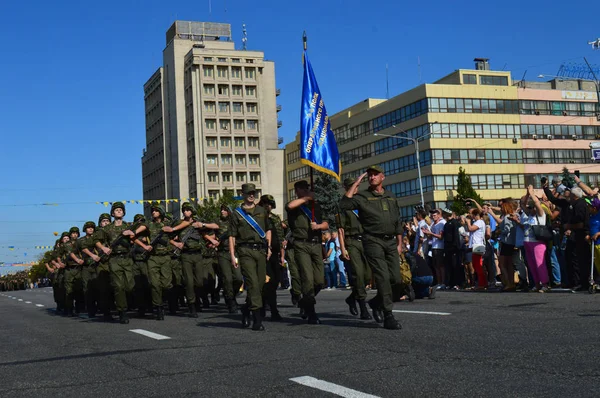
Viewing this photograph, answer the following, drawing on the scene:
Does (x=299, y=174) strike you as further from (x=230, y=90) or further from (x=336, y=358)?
(x=336, y=358)

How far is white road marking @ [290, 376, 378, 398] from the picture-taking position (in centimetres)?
600

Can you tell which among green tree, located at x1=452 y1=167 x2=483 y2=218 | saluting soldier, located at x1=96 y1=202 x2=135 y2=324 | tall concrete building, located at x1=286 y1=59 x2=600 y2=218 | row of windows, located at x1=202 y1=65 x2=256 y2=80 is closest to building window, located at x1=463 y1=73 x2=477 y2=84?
tall concrete building, located at x1=286 y1=59 x2=600 y2=218

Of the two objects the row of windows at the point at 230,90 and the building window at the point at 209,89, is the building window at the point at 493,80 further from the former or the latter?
the building window at the point at 209,89

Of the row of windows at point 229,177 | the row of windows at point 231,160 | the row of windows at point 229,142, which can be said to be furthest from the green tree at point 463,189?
the row of windows at point 229,142

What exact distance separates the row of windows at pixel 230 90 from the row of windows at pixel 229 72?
1324mm

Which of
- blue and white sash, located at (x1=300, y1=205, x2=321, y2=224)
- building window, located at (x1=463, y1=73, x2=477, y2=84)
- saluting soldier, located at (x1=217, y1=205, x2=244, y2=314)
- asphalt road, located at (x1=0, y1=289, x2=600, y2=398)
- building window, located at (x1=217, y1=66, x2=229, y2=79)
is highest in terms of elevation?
building window, located at (x1=217, y1=66, x2=229, y2=79)

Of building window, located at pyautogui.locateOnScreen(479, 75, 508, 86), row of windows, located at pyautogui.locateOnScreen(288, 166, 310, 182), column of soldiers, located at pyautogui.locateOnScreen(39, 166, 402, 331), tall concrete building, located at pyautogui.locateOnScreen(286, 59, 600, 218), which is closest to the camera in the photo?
column of soldiers, located at pyautogui.locateOnScreen(39, 166, 402, 331)

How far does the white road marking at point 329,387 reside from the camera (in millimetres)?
5996

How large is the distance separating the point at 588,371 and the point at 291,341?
4.05m

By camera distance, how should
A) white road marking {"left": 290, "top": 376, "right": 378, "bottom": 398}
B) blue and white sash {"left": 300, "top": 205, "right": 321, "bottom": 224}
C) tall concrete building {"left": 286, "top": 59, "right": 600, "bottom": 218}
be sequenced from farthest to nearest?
1. tall concrete building {"left": 286, "top": 59, "right": 600, "bottom": 218}
2. blue and white sash {"left": 300, "top": 205, "right": 321, "bottom": 224}
3. white road marking {"left": 290, "top": 376, "right": 378, "bottom": 398}

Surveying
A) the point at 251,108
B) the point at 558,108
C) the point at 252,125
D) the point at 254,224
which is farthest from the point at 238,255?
the point at 251,108

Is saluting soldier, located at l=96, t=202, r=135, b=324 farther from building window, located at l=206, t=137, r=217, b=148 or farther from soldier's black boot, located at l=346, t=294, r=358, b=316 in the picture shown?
building window, located at l=206, t=137, r=217, b=148

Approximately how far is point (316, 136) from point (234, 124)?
112 metres

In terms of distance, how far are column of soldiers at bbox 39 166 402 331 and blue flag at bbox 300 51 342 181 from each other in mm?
872
